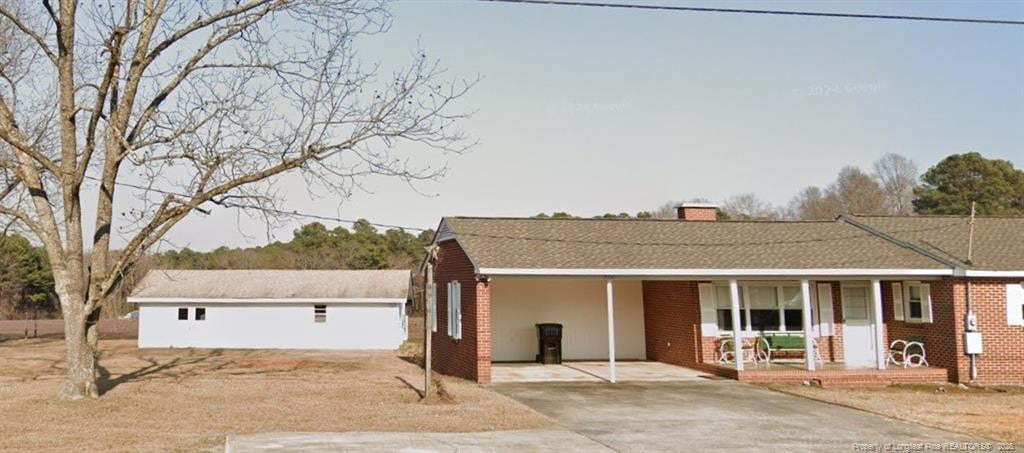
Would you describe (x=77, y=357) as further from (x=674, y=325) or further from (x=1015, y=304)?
(x=1015, y=304)

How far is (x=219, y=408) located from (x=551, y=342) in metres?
10.1

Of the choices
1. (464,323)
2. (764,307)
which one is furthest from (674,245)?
(464,323)

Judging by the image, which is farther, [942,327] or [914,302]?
[914,302]

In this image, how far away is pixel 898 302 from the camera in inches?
819

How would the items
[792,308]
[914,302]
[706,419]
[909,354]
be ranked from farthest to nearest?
1. [792,308]
2. [914,302]
3. [909,354]
4. [706,419]

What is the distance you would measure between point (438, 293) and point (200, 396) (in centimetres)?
941

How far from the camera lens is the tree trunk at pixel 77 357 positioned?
549 inches

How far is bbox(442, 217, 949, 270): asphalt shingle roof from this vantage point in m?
A: 19.0

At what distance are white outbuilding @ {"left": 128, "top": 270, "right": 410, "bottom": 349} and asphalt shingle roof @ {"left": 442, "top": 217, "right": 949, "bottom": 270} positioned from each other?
1560 cm

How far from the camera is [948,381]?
61.7 ft

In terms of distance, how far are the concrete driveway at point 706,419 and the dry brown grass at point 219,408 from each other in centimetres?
97

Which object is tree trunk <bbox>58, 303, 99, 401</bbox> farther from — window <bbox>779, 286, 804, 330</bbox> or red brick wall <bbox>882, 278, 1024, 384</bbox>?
red brick wall <bbox>882, 278, 1024, 384</bbox>

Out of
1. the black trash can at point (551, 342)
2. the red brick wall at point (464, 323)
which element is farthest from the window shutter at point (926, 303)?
the red brick wall at point (464, 323)

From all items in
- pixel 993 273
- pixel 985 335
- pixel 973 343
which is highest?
pixel 993 273
